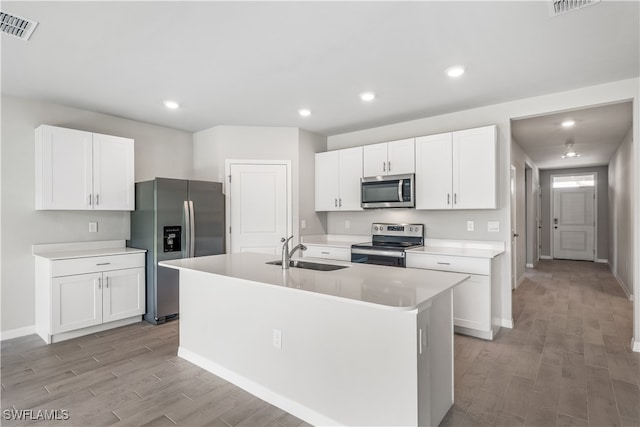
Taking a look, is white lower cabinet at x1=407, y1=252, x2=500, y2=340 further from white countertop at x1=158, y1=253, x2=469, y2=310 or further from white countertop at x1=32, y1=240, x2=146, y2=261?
white countertop at x1=32, y1=240, x2=146, y2=261

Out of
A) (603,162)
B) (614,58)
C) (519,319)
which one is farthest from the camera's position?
(603,162)

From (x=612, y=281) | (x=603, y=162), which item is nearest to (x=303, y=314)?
Answer: (x=612, y=281)

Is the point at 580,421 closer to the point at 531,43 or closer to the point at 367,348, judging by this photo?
the point at 367,348

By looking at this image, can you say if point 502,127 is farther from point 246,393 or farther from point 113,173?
point 113,173

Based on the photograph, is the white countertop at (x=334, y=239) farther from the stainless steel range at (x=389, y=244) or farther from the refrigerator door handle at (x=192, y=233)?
the refrigerator door handle at (x=192, y=233)

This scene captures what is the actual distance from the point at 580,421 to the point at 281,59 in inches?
125

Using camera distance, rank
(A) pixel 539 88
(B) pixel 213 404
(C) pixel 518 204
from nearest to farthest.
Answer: (B) pixel 213 404, (A) pixel 539 88, (C) pixel 518 204

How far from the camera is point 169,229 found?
3998 mm

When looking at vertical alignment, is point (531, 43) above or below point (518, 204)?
above

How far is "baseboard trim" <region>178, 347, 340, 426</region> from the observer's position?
6.70 ft

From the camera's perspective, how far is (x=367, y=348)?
1.85 m

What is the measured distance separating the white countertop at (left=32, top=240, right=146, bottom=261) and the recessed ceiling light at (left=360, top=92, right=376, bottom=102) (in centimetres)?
305

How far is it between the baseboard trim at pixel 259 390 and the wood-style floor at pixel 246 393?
0.04 metres

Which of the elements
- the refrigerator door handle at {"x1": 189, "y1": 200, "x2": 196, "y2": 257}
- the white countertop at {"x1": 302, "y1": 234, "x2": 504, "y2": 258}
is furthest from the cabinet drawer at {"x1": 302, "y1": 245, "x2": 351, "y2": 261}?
the refrigerator door handle at {"x1": 189, "y1": 200, "x2": 196, "y2": 257}
